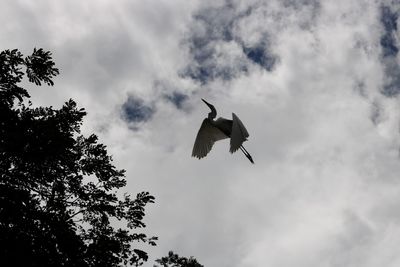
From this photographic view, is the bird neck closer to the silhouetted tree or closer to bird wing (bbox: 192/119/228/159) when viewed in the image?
bird wing (bbox: 192/119/228/159)

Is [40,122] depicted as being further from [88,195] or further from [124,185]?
[124,185]

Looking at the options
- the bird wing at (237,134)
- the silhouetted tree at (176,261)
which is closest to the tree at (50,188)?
the bird wing at (237,134)

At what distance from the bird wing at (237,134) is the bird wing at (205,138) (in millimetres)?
1535

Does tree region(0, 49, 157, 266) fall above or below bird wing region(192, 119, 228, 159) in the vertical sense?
below

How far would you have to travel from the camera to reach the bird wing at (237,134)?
9828 millimetres

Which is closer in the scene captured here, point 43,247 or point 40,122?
point 43,247

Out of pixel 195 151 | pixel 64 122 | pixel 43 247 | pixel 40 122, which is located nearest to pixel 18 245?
pixel 43 247

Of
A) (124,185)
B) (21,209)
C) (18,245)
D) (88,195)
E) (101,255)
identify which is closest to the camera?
(18,245)

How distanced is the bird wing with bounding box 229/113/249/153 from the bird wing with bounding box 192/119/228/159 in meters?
1.54

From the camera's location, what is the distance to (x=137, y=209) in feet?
29.9

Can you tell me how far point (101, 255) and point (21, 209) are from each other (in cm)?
157

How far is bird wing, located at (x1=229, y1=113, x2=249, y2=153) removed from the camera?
9.83 m

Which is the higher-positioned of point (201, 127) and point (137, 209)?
point (201, 127)

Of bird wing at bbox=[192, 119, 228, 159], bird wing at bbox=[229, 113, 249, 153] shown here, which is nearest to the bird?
bird wing at bbox=[192, 119, 228, 159]
